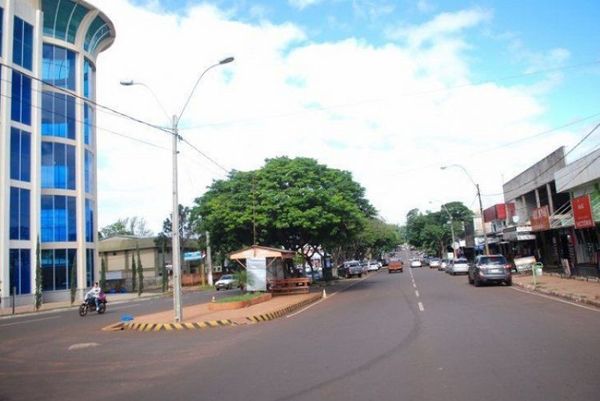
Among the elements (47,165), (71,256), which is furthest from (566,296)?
(47,165)

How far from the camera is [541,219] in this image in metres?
33.7

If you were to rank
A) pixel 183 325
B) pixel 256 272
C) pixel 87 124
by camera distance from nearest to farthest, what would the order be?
pixel 183 325, pixel 256 272, pixel 87 124

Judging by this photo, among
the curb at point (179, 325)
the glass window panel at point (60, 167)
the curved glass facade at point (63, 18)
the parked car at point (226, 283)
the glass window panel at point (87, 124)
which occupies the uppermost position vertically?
the curved glass facade at point (63, 18)

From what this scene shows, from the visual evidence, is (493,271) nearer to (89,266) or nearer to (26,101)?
(89,266)

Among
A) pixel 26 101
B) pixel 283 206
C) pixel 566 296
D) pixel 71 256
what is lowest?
pixel 566 296

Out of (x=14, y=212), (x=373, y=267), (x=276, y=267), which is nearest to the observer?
(x=276, y=267)

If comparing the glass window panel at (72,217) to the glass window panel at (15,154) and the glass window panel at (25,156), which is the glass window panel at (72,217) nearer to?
the glass window panel at (25,156)

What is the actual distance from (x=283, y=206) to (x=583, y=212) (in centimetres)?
1554

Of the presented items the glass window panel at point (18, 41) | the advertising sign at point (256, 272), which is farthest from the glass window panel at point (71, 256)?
the advertising sign at point (256, 272)

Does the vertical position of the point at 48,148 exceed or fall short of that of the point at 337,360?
it exceeds it

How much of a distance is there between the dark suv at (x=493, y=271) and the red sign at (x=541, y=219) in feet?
18.9

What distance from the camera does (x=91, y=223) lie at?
4659cm

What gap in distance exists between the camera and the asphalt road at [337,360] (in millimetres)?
7281

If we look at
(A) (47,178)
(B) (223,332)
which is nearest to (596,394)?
(B) (223,332)
